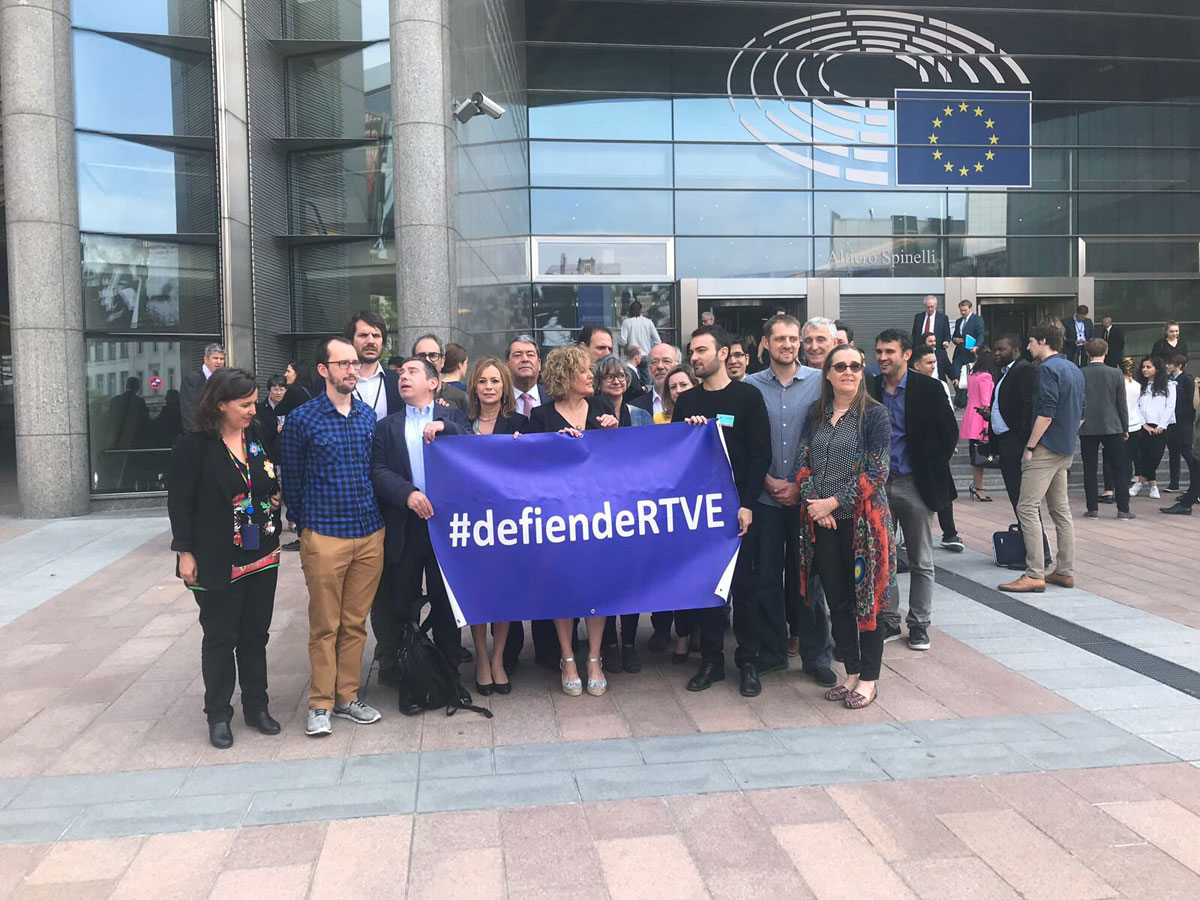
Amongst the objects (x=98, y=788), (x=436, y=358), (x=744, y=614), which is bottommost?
(x=98, y=788)

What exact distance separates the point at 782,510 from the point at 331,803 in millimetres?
2797

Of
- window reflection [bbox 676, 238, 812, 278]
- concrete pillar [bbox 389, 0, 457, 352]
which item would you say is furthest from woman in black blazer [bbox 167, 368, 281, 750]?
window reflection [bbox 676, 238, 812, 278]

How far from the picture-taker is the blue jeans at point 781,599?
5215mm

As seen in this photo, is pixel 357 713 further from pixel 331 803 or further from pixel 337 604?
pixel 331 803

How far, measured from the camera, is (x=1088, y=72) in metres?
20.3

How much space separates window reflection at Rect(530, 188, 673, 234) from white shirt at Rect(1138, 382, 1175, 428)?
9776mm

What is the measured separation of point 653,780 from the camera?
402 cm

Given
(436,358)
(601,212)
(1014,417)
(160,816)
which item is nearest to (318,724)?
(160,816)

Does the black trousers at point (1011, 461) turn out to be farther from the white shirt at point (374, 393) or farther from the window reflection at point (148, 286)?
the window reflection at point (148, 286)

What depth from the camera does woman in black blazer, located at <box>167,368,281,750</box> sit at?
4.41 meters

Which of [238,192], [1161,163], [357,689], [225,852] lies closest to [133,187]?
[238,192]

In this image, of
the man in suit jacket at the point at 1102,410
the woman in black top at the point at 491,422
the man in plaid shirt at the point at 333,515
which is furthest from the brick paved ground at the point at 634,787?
the man in suit jacket at the point at 1102,410

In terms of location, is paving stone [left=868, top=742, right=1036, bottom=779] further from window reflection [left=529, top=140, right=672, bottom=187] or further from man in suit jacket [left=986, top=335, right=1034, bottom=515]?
window reflection [left=529, top=140, right=672, bottom=187]

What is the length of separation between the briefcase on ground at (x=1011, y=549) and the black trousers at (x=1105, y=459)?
3007 mm
